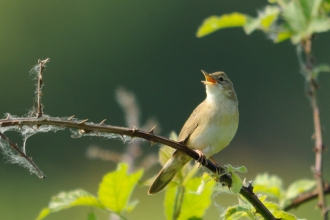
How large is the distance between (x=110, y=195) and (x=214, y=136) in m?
1.33

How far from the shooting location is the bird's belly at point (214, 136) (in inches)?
132

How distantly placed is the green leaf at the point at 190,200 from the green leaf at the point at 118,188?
0.41 feet

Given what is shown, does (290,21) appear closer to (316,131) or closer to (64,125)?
(316,131)

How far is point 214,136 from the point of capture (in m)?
3.41

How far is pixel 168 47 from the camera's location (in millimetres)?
32094

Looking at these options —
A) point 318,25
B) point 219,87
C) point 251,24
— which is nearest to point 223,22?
point 251,24

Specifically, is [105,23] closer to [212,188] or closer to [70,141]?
[70,141]

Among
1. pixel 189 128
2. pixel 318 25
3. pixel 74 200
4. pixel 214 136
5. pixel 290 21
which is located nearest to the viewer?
pixel 74 200

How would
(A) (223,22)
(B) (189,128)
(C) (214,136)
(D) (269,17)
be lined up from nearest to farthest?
(D) (269,17) < (A) (223,22) < (C) (214,136) < (B) (189,128)

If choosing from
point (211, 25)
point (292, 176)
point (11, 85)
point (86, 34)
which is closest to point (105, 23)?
point (86, 34)

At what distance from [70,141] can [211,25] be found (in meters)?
20.7

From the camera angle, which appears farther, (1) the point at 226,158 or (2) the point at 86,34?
(2) the point at 86,34

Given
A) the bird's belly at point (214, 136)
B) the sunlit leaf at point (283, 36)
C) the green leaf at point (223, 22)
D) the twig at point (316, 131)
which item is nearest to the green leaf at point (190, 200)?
the twig at point (316, 131)

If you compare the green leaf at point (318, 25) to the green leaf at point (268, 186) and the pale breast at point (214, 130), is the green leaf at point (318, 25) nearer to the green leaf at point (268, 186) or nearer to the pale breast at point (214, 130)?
the green leaf at point (268, 186)
